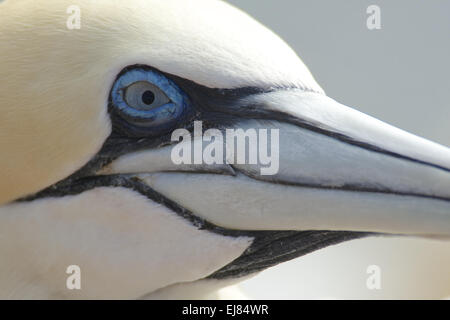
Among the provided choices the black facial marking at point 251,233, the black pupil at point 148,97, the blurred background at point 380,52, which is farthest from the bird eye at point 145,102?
the blurred background at point 380,52

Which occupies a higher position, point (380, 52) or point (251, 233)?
point (380, 52)

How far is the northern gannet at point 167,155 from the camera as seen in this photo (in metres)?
1.50

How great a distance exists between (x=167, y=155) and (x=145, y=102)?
0.42 feet

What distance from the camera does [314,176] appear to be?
1.50m

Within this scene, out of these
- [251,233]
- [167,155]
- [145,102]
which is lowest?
[251,233]

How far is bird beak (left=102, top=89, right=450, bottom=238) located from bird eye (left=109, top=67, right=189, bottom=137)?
6 cm

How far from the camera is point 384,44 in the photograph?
→ 4367 millimetres

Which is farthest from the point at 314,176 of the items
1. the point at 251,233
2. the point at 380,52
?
the point at 380,52

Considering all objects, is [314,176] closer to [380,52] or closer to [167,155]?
[167,155]

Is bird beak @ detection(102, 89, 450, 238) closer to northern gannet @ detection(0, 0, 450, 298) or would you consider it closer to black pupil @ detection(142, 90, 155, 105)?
northern gannet @ detection(0, 0, 450, 298)

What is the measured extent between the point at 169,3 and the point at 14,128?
460mm

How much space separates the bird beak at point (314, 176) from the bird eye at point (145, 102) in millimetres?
62

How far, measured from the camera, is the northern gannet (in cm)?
150
